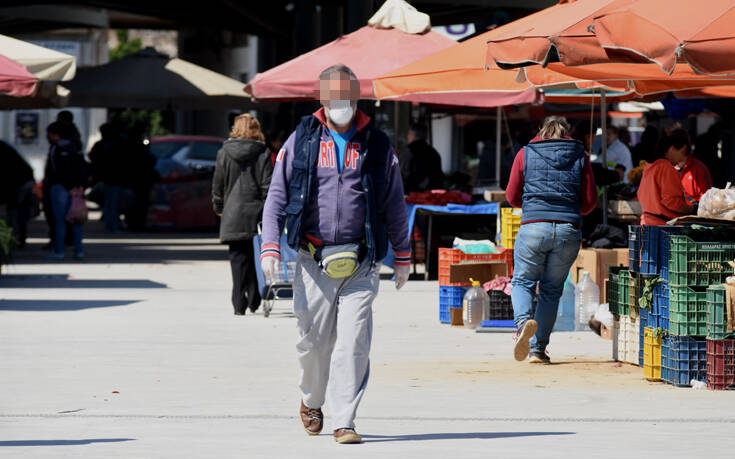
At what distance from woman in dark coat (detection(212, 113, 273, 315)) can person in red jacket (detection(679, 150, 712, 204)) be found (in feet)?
11.5

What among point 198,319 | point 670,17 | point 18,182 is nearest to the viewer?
point 670,17

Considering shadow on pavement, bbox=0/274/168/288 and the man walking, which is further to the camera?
shadow on pavement, bbox=0/274/168/288

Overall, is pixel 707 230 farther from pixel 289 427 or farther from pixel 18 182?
pixel 18 182

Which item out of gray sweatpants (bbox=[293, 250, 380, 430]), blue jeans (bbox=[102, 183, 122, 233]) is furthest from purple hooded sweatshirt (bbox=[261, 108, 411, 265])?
blue jeans (bbox=[102, 183, 122, 233])

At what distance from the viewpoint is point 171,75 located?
22.3 m

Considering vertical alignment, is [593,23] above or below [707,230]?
above


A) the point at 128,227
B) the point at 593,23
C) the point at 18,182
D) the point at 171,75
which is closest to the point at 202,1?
the point at 128,227

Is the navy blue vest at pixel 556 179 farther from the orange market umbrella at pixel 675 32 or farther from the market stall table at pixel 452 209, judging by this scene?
the market stall table at pixel 452 209

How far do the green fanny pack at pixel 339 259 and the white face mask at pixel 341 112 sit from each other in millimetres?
594

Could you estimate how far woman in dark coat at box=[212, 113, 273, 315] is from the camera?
507 inches

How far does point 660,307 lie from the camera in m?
9.27

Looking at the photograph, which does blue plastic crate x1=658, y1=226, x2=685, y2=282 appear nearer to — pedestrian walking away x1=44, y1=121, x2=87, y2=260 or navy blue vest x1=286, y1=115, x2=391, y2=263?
navy blue vest x1=286, y1=115, x2=391, y2=263

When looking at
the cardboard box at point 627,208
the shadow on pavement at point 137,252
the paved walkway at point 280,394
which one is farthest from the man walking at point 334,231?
the shadow on pavement at point 137,252

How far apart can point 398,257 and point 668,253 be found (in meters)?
2.39
